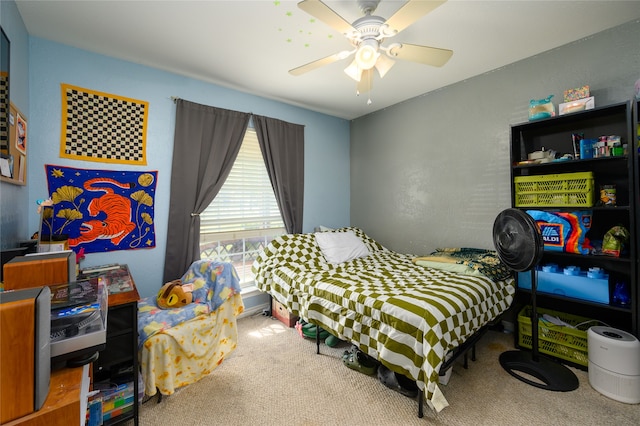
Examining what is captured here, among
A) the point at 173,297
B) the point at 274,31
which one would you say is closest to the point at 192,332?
the point at 173,297

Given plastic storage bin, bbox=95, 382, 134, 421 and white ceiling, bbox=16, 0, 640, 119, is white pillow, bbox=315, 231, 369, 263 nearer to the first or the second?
white ceiling, bbox=16, 0, 640, 119

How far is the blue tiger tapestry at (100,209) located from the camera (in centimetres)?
212

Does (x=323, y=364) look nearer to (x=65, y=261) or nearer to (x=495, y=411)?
(x=495, y=411)

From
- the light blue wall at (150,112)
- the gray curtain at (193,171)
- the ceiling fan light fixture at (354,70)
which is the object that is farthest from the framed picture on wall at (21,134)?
the ceiling fan light fixture at (354,70)

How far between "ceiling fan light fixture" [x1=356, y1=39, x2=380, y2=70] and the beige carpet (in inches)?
87.9

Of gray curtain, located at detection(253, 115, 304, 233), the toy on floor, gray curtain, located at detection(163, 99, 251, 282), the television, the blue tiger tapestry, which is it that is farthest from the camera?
gray curtain, located at detection(253, 115, 304, 233)

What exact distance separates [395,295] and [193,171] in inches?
88.7

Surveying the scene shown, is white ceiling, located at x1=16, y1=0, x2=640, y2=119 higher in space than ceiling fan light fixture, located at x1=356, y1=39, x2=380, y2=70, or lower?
higher

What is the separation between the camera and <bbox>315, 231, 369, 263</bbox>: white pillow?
3.10m

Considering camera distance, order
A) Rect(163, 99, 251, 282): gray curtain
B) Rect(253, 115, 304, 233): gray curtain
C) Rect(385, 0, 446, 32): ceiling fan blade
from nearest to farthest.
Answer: Rect(385, 0, 446, 32): ceiling fan blade, Rect(163, 99, 251, 282): gray curtain, Rect(253, 115, 304, 233): gray curtain

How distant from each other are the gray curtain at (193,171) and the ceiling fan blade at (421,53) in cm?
193

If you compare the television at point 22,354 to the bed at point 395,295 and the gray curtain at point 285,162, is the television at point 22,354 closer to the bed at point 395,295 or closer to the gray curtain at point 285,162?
the bed at point 395,295

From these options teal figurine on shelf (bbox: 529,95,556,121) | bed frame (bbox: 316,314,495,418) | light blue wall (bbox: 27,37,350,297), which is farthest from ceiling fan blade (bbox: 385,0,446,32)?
light blue wall (bbox: 27,37,350,297)

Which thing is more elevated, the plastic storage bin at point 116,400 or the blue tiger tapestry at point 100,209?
the blue tiger tapestry at point 100,209
